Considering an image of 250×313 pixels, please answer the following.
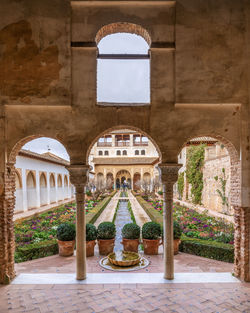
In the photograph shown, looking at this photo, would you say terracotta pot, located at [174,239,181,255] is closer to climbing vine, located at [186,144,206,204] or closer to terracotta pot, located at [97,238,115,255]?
terracotta pot, located at [97,238,115,255]

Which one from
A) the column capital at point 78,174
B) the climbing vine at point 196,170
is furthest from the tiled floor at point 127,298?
the climbing vine at point 196,170

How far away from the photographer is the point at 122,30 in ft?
21.5

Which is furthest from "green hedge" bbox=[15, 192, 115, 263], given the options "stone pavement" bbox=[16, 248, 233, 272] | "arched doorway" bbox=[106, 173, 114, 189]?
"arched doorway" bbox=[106, 173, 114, 189]

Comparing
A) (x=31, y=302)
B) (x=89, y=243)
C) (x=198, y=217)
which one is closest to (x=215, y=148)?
(x=198, y=217)

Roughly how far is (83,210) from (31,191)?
1344cm

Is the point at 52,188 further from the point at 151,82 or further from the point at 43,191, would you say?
the point at 151,82

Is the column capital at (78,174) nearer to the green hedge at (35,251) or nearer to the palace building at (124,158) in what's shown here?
the green hedge at (35,251)

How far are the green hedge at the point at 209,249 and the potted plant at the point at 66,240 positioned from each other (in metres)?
3.77

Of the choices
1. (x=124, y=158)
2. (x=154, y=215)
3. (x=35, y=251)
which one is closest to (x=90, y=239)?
(x=35, y=251)

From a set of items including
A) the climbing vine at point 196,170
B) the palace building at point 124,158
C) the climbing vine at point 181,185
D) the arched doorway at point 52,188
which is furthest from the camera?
the palace building at point 124,158

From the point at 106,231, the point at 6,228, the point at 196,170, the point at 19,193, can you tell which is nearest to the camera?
the point at 6,228

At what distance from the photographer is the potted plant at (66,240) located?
25.4 ft

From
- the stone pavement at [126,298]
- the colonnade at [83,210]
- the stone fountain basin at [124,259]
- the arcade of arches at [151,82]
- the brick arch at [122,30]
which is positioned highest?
the brick arch at [122,30]

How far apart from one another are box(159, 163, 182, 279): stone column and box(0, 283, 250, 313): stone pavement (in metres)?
0.49
